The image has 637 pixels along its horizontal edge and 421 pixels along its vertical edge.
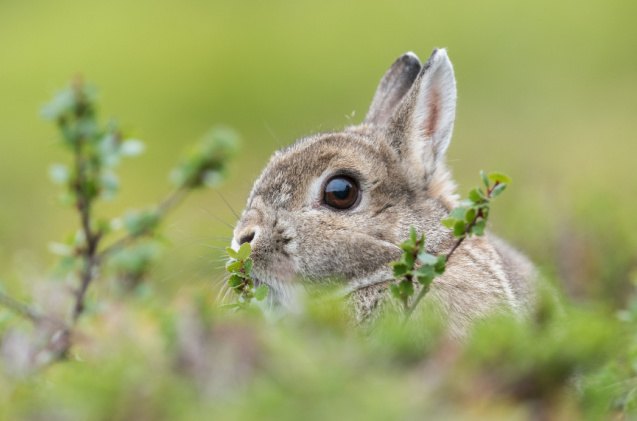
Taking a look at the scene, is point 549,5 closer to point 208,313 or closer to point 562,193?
point 562,193

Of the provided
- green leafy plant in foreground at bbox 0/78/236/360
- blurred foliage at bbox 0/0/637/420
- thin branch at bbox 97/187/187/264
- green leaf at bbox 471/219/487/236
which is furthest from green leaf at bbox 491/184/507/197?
thin branch at bbox 97/187/187/264

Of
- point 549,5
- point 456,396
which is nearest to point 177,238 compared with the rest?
point 456,396

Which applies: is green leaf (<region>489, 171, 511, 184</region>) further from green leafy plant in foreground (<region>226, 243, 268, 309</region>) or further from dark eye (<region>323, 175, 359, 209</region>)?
dark eye (<region>323, 175, 359, 209</region>)

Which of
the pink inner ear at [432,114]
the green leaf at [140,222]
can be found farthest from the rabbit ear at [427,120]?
the green leaf at [140,222]

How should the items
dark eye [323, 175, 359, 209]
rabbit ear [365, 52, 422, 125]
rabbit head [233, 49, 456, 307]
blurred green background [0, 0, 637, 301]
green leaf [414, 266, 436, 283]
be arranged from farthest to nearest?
blurred green background [0, 0, 637, 301] → rabbit ear [365, 52, 422, 125] → dark eye [323, 175, 359, 209] → rabbit head [233, 49, 456, 307] → green leaf [414, 266, 436, 283]

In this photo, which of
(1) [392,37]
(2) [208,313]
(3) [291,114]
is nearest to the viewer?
(2) [208,313]

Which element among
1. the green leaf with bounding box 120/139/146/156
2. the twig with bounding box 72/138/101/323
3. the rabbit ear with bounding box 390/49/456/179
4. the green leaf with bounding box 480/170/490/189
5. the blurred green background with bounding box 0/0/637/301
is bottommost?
the green leaf with bounding box 480/170/490/189

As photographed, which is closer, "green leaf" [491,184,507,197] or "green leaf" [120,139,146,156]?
"green leaf" [491,184,507,197]
